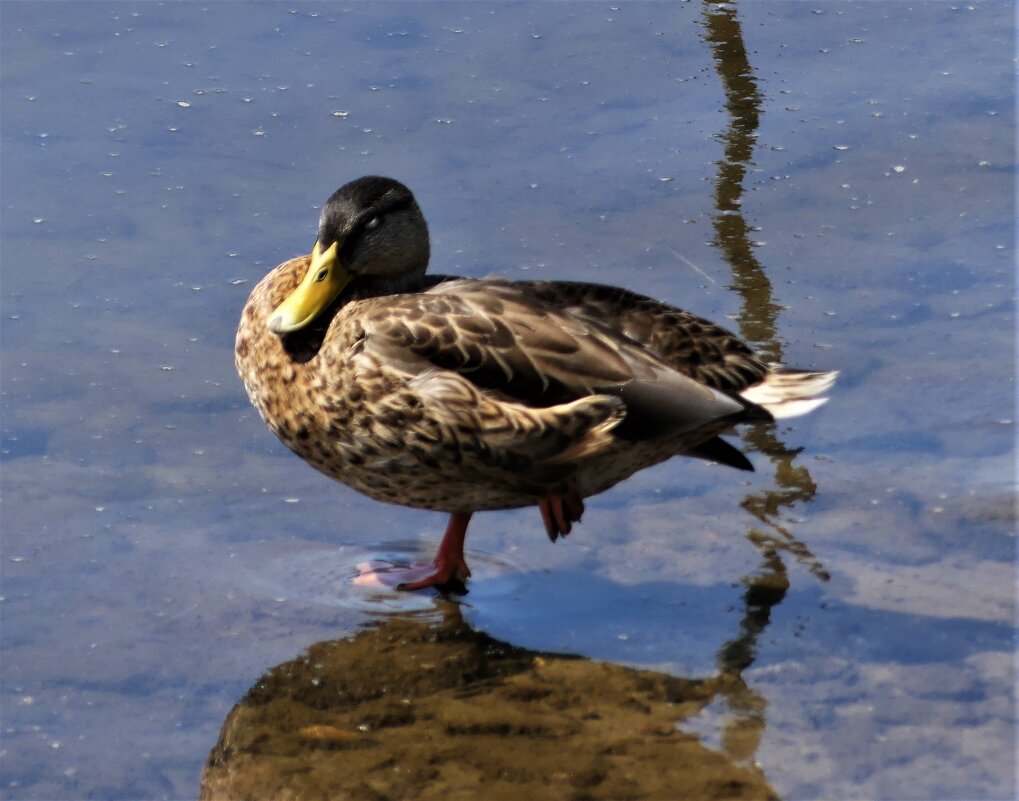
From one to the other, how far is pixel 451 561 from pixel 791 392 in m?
1.20

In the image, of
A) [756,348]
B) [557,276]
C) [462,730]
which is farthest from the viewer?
[557,276]

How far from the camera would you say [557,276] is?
6.77m

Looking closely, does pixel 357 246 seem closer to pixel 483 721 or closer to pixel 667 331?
pixel 667 331

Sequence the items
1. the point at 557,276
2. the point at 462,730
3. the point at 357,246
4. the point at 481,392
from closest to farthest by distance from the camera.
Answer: the point at 462,730
the point at 481,392
the point at 357,246
the point at 557,276

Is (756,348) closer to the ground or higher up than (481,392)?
closer to the ground

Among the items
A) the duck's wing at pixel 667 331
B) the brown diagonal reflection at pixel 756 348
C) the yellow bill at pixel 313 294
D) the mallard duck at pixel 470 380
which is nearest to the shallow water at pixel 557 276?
the brown diagonal reflection at pixel 756 348

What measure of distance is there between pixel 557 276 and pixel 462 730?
8.66 ft

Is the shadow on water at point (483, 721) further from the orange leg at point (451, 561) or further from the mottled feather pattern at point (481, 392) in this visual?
the mottled feather pattern at point (481, 392)

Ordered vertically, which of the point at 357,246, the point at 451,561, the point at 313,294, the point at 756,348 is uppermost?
the point at 357,246

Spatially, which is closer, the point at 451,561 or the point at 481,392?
the point at 481,392

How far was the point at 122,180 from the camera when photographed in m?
7.38

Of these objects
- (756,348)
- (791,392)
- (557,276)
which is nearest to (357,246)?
(791,392)

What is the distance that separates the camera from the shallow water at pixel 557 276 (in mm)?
4734

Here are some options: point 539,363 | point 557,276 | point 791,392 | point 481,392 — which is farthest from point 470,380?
point 557,276
